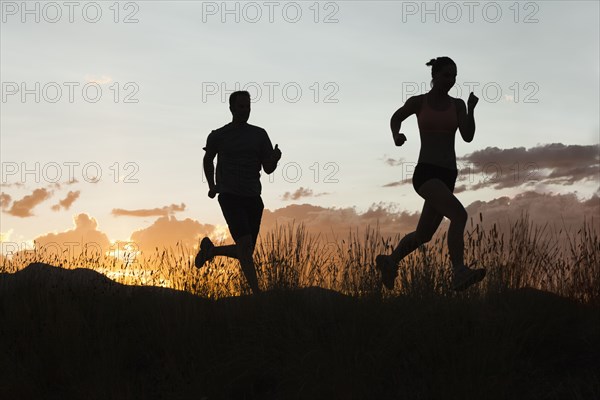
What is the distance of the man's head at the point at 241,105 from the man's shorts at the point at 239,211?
803 mm

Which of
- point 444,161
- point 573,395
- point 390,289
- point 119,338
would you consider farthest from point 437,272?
point 119,338

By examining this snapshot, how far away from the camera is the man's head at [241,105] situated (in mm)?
7648

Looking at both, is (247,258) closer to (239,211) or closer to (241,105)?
(239,211)

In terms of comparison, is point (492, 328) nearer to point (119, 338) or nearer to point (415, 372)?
point (415, 372)

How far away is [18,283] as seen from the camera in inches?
322

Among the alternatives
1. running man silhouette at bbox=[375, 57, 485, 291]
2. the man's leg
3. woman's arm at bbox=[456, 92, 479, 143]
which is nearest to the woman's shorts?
running man silhouette at bbox=[375, 57, 485, 291]

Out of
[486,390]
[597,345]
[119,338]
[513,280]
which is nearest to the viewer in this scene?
[486,390]

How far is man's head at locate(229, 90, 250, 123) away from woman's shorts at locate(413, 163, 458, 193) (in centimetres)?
192

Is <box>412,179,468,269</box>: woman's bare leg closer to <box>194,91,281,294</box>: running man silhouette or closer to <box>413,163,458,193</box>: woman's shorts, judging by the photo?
<box>413,163,458,193</box>: woman's shorts

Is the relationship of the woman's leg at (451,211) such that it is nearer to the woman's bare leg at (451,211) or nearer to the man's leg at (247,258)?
the woman's bare leg at (451,211)

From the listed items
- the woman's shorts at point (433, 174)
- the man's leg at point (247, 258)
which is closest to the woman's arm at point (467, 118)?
the woman's shorts at point (433, 174)

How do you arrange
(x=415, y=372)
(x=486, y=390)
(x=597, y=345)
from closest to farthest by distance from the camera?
(x=486, y=390), (x=415, y=372), (x=597, y=345)

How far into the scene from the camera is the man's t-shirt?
7500mm

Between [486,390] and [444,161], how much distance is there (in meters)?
2.56
